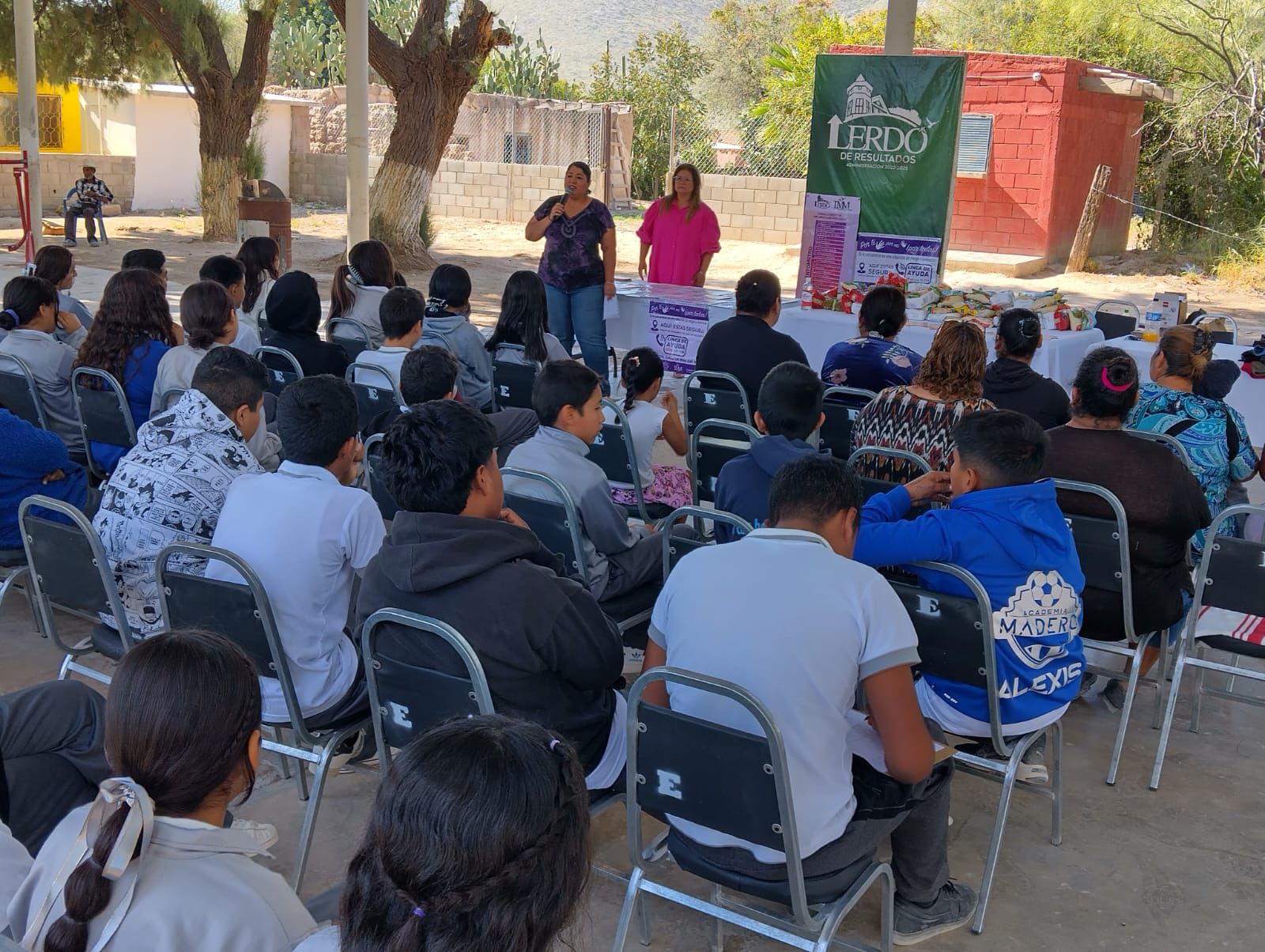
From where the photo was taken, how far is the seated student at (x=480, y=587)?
2.34 m

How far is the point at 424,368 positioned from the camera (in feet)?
13.7

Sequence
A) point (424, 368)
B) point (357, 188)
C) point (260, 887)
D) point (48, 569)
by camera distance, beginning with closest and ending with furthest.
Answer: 1. point (260, 887)
2. point (48, 569)
3. point (424, 368)
4. point (357, 188)

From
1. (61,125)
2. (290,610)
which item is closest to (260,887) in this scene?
(290,610)

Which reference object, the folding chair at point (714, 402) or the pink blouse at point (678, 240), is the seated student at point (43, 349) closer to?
the folding chair at point (714, 402)

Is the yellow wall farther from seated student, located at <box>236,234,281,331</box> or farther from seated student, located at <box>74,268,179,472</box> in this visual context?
seated student, located at <box>74,268,179,472</box>

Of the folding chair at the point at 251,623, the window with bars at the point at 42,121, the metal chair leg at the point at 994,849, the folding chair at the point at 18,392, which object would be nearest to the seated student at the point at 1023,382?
the metal chair leg at the point at 994,849

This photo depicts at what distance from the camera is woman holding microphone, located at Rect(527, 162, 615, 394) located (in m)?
7.62

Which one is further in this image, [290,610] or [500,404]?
[500,404]

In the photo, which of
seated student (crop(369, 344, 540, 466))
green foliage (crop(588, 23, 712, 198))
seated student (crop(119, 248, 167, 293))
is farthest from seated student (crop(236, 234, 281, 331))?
green foliage (crop(588, 23, 712, 198))

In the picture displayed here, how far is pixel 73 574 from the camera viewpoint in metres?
2.96

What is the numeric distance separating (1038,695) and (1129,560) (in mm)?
752

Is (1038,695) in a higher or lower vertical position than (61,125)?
lower

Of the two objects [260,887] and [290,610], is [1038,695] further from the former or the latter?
[260,887]

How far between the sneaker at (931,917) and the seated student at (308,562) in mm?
1339
